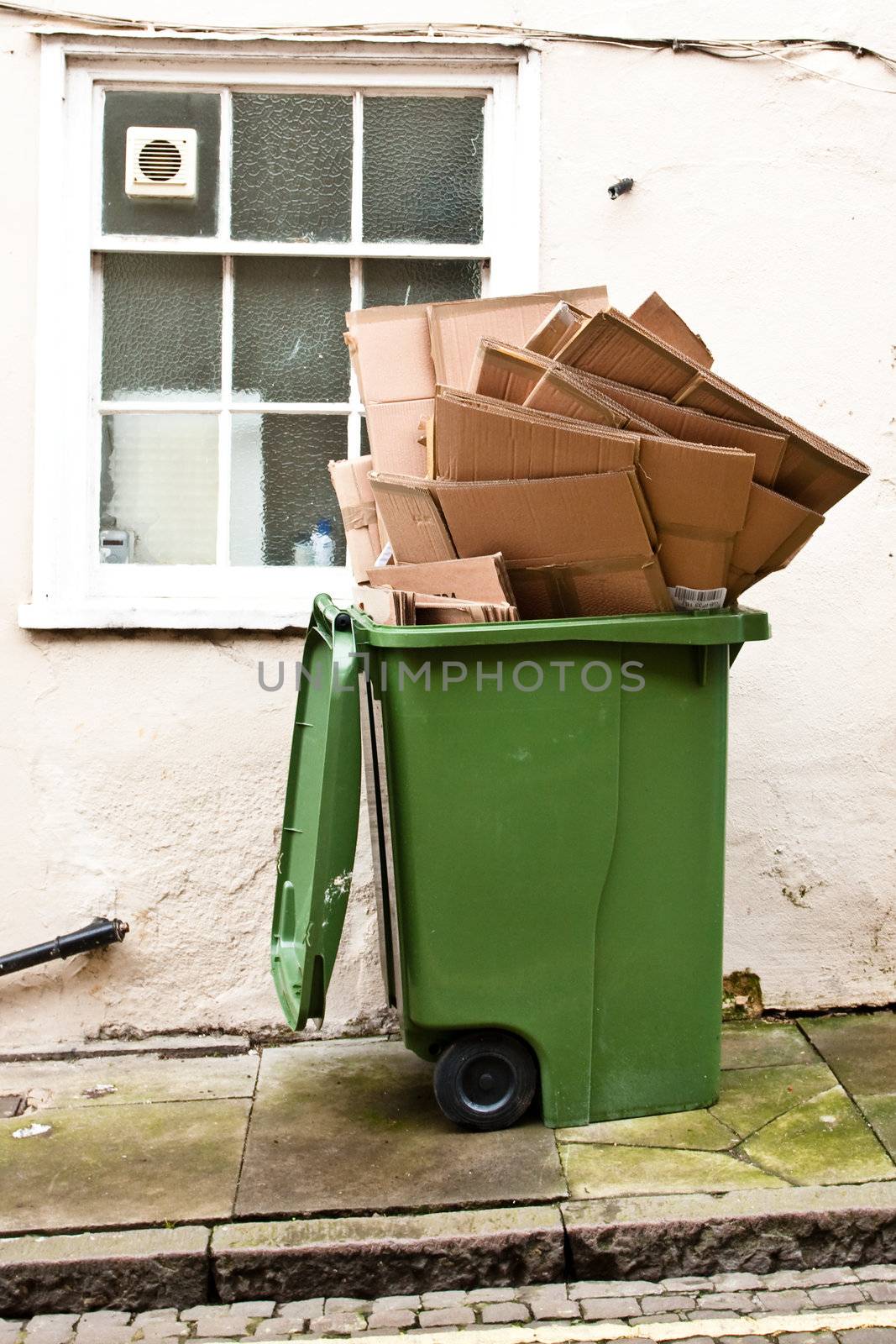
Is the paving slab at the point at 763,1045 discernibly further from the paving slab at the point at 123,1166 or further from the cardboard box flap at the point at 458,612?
the cardboard box flap at the point at 458,612

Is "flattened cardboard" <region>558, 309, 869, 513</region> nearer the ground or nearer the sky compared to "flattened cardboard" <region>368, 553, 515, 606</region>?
nearer the sky

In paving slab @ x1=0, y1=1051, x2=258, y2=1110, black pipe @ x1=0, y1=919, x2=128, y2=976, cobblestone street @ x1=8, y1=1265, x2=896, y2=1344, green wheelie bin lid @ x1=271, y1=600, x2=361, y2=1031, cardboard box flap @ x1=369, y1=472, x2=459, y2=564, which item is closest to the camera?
cobblestone street @ x1=8, y1=1265, x2=896, y2=1344

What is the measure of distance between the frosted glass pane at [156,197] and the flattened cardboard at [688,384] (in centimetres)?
173

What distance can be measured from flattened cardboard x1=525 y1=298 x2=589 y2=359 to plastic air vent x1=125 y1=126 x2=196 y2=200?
160 centimetres

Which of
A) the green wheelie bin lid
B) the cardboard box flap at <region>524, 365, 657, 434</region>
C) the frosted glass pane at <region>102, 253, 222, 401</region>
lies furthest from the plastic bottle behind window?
the cardboard box flap at <region>524, 365, 657, 434</region>

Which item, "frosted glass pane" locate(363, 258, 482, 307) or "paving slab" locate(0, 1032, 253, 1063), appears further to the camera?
"frosted glass pane" locate(363, 258, 482, 307)

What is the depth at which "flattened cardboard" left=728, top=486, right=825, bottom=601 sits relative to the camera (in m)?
3.35

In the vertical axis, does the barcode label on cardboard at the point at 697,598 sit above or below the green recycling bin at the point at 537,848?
above

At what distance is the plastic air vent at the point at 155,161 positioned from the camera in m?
4.37

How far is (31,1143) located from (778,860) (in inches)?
97.3

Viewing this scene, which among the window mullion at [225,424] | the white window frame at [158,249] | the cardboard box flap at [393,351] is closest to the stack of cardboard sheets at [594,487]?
the cardboard box flap at [393,351]

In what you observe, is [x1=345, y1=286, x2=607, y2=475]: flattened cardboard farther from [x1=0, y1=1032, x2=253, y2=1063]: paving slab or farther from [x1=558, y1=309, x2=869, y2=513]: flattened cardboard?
[x1=0, y1=1032, x2=253, y2=1063]: paving slab

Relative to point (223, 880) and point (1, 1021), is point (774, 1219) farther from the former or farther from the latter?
point (1, 1021)

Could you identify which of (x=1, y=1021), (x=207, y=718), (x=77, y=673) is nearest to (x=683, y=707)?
(x=207, y=718)
